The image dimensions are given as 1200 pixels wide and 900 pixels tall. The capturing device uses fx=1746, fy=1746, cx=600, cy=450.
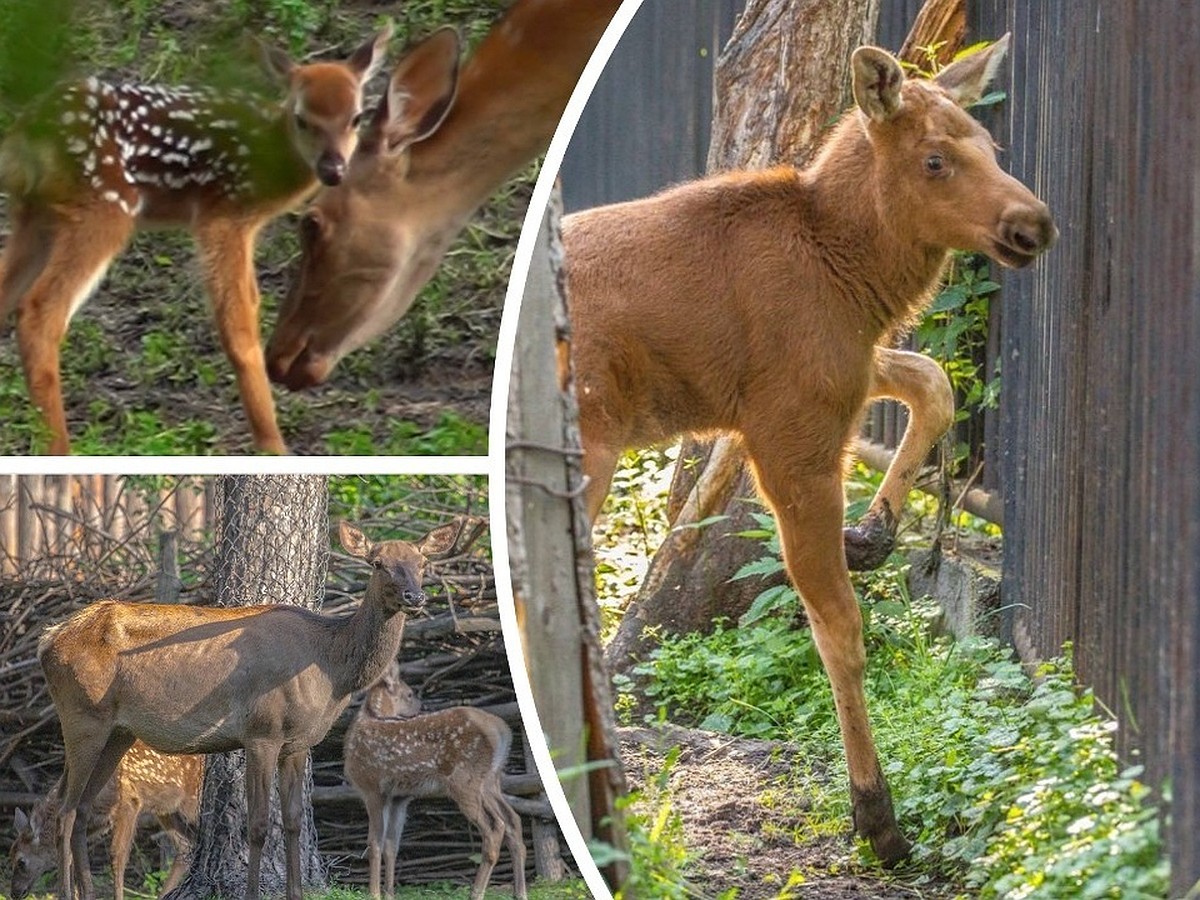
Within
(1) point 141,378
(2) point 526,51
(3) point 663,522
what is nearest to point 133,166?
(1) point 141,378

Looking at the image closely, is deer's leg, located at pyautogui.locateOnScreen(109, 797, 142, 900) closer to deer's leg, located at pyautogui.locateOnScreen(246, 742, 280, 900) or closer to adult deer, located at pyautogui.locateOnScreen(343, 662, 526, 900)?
A: deer's leg, located at pyautogui.locateOnScreen(246, 742, 280, 900)

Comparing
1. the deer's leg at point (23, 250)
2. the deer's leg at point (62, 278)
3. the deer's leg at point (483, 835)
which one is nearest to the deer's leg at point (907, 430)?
the deer's leg at point (483, 835)

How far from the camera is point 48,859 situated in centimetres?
527

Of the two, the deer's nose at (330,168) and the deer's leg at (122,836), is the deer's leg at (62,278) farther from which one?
the deer's leg at (122,836)

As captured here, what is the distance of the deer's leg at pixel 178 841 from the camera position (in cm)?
528

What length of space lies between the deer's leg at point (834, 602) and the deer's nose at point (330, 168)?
1.85 metres

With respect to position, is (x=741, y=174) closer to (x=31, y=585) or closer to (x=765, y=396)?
(x=765, y=396)

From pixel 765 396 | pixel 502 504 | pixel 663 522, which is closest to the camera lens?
pixel 502 504

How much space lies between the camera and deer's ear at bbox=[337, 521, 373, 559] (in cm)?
499

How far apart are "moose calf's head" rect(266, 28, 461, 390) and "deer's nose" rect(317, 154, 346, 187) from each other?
40 mm

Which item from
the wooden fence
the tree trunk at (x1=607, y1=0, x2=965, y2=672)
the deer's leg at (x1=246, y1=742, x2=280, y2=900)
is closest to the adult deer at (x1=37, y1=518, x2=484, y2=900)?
the deer's leg at (x1=246, y1=742, x2=280, y2=900)

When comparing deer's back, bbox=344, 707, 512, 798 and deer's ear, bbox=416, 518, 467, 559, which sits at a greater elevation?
deer's ear, bbox=416, 518, 467, 559

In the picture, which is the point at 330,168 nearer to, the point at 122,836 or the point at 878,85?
the point at 878,85

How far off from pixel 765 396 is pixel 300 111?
1.88m
